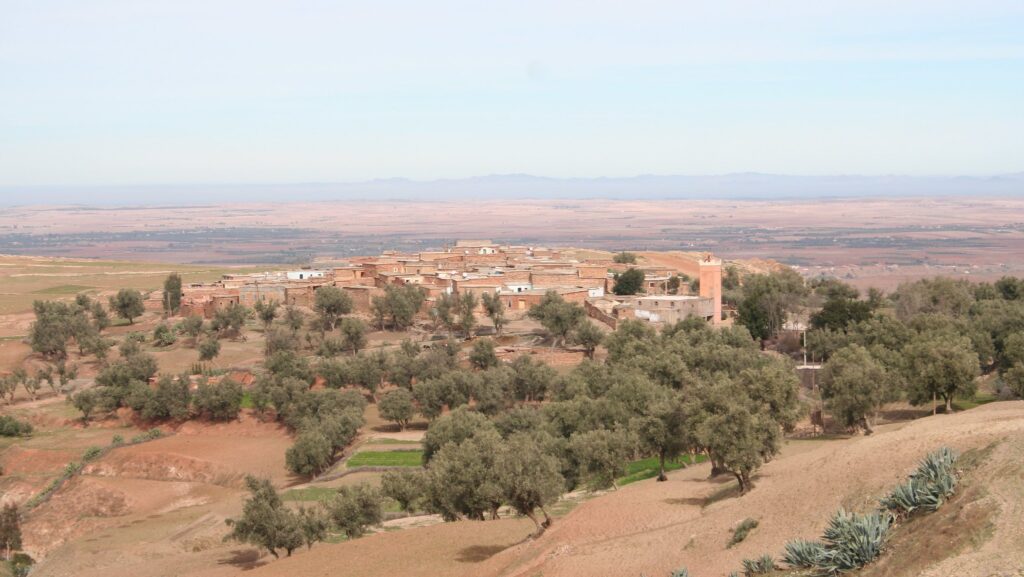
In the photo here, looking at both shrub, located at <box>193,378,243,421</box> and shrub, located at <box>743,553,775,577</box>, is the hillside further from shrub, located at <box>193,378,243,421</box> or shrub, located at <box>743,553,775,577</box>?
shrub, located at <box>193,378,243,421</box>

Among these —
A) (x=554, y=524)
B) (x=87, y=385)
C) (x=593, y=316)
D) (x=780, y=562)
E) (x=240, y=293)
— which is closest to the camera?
(x=780, y=562)

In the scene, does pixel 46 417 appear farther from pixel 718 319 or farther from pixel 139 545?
pixel 718 319

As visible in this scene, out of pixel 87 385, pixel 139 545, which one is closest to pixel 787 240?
pixel 87 385

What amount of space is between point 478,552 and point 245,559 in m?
8.73

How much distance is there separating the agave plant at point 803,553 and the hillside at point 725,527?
1074 mm

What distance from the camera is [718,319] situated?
61938 millimetres

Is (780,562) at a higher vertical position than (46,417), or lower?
higher

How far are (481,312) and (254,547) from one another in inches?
1371

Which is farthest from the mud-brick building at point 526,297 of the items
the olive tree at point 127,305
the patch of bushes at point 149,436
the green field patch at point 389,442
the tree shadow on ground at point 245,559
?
the tree shadow on ground at point 245,559

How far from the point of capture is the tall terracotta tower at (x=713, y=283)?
62.1 meters

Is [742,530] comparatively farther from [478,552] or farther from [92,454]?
[92,454]

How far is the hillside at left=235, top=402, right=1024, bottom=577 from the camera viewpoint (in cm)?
1558

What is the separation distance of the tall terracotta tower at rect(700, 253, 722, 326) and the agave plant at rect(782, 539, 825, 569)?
45.2 m

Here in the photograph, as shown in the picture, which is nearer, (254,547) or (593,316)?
(254,547)
